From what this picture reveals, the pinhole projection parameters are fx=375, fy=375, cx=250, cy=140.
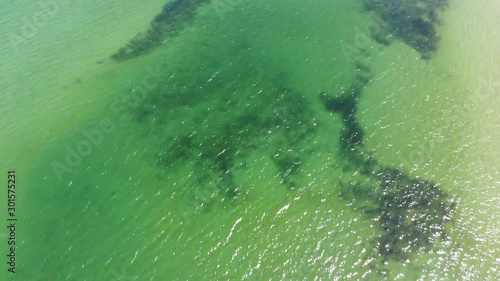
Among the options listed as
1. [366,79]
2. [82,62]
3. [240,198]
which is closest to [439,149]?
[366,79]

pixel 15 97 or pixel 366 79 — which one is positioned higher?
pixel 15 97

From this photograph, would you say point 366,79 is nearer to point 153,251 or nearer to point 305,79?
point 305,79

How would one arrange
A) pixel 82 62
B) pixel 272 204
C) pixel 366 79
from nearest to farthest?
pixel 272 204 → pixel 366 79 → pixel 82 62

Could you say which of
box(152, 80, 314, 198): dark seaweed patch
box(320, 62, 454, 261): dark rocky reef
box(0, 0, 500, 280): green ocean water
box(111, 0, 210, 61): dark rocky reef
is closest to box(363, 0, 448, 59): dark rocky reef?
box(0, 0, 500, 280): green ocean water

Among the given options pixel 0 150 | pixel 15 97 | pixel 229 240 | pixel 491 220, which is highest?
pixel 15 97

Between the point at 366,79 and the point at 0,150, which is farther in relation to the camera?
the point at 366,79

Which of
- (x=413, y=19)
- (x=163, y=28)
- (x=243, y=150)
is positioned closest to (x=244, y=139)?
(x=243, y=150)
